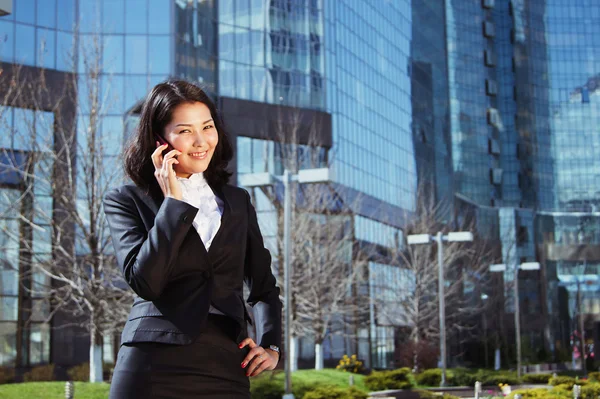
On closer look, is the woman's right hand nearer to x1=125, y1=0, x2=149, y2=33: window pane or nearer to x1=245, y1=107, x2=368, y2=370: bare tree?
x1=245, y1=107, x2=368, y2=370: bare tree

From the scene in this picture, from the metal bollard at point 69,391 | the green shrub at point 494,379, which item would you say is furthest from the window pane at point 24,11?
the metal bollard at point 69,391

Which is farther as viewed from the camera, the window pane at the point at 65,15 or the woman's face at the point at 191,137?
the window pane at the point at 65,15

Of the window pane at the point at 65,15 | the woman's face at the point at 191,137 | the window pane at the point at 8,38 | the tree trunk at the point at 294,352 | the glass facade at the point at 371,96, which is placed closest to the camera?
the woman's face at the point at 191,137

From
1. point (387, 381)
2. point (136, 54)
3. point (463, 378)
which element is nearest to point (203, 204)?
point (387, 381)

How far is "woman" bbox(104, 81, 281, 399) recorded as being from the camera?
8.18 ft

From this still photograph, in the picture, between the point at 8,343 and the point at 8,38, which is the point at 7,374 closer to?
the point at 8,343

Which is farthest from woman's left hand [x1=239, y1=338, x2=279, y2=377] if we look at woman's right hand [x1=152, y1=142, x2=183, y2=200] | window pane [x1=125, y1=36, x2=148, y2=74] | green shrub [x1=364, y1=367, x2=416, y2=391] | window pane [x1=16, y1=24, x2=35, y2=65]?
window pane [x1=125, y1=36, x2=148, y2=74]

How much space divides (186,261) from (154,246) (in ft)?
0.44

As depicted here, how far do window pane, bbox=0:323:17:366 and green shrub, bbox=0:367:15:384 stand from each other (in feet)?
3.92

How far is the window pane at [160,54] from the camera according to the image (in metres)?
43.9

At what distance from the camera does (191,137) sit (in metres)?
2.79

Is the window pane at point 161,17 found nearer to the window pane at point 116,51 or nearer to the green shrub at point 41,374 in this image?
the window pane at point 116,51

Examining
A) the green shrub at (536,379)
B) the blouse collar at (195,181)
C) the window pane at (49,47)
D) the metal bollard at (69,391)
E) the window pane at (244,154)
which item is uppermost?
the window pane at (49,47)

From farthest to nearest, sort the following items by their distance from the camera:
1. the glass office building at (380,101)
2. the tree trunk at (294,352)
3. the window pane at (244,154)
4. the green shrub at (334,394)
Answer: the window pane at (244,154)
the glass office building at (380,101)
the tree trunk at (294,352)
the green shrub at (334,394)
